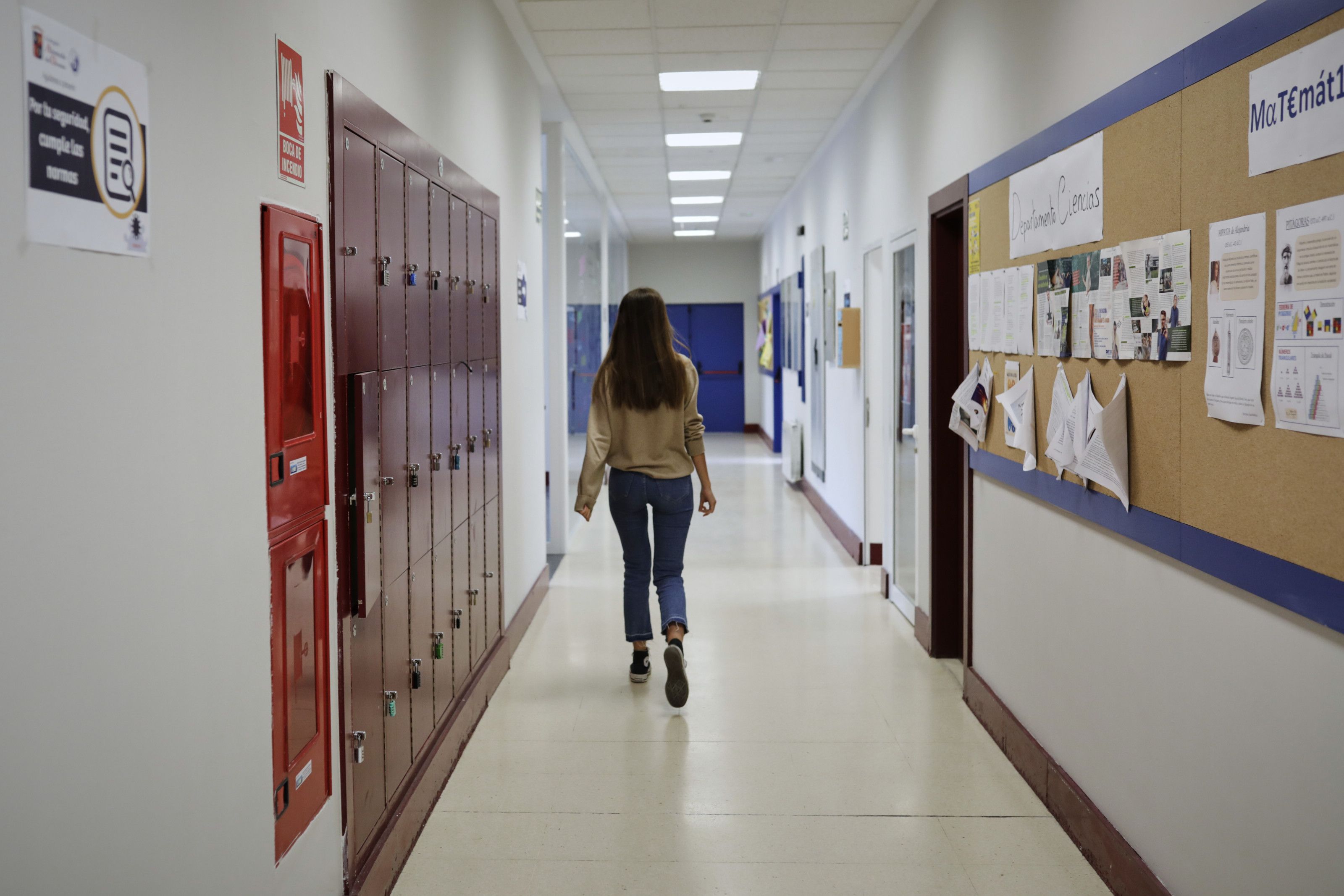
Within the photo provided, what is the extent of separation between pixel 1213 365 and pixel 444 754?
104 inches

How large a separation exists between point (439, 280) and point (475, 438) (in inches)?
31.8

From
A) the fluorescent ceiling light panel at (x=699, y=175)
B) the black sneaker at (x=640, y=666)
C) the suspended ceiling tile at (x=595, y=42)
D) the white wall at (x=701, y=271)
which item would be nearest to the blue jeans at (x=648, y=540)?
the black sneaker at (x=640, y=666)

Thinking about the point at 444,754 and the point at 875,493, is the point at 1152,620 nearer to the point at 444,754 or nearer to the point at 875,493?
the point at 444,754

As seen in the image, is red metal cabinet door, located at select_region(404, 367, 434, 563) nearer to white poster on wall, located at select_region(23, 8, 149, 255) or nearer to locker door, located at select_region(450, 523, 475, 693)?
locker door, located at select_region(450, 523, 475, 693)

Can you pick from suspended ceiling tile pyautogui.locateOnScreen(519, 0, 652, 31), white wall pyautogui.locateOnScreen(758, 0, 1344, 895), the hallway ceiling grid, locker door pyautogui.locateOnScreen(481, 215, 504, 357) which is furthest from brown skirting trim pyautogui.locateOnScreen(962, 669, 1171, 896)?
suspended ceiling tile pyautogui.locateOnScreen(519, 0, 652, 31)

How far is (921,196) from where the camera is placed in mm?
5301

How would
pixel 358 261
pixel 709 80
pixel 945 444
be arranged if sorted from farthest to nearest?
pixel 709 80 → pixel 945 444 → pixel 358 261

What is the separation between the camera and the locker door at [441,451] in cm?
348

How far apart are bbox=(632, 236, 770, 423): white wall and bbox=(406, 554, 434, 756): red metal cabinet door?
603 inches

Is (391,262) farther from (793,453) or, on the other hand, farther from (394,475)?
(793,453)

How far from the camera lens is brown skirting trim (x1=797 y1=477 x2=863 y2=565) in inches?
296

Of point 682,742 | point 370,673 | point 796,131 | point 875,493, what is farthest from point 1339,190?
point 796,131

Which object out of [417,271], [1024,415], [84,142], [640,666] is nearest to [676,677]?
[640,666]

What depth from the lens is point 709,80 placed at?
6.70 m
